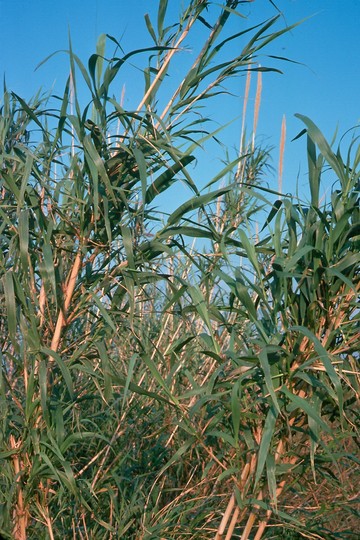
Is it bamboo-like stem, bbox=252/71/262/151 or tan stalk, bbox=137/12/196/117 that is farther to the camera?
bamboo-like stem, bbox=252/71/262/151

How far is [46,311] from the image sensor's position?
2.42 m

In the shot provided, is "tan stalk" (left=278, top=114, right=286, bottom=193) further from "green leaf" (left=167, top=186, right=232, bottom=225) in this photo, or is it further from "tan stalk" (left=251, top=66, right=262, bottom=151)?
"green leaf" (left=167, top=186, right=232, bottom=225)

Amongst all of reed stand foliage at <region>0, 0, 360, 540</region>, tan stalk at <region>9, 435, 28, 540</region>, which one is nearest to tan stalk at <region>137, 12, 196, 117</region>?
reed stand foliage at <region>0, 0, 360, 540</region>

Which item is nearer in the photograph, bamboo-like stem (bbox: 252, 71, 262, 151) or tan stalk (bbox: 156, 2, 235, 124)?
tan stalk (bbox: 156, 2, 235, 124)

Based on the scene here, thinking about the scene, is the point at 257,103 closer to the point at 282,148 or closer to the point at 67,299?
the point at 282,148

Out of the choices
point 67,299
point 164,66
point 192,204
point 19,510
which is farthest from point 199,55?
point 19,510

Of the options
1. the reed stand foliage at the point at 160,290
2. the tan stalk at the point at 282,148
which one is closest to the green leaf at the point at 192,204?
the reed stand foliage at the point at 160,290

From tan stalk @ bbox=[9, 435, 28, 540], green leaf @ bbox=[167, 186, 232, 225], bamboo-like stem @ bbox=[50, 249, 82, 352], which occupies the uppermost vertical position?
green leaf @ bbox=[167, 186, 232, 225]

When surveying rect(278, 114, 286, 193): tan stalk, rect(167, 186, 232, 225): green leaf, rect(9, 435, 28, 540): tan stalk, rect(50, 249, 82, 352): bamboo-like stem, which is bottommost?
rect(9, 435, 28, 540): tan stalk

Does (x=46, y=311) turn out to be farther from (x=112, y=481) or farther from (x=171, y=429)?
(x=171, y=429)

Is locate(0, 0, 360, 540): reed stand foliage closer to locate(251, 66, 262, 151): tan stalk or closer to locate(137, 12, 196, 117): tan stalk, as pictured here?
locate(137, 12, 196, 117): tan stalk

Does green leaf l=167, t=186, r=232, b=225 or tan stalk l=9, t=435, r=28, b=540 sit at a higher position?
green leaf l=167, t=186, r=232, b=225

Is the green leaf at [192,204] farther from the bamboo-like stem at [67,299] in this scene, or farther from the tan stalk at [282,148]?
the tan stalk at [282,148]

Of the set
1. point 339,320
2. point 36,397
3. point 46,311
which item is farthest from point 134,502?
point 339,320
